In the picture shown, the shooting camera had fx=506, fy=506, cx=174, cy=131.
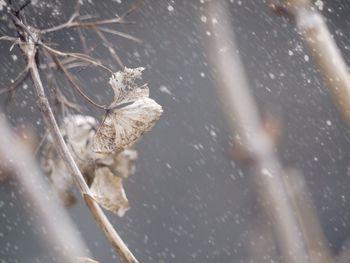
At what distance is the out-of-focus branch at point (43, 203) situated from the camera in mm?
1366

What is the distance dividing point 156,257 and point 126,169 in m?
0.65

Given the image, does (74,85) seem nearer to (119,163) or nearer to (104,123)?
(104,123)

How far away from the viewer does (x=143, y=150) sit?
136 centimetres

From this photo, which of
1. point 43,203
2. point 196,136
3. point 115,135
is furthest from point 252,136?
point 115,135

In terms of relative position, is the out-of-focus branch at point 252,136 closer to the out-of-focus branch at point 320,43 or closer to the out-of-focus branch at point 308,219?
the out-of-focus branch at point 308,219

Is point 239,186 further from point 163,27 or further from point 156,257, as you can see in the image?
point 163,27

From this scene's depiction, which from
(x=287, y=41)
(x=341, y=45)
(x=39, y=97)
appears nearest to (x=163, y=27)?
(x=287, y=41)

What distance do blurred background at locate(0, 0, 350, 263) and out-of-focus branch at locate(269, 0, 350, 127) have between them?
27 mm

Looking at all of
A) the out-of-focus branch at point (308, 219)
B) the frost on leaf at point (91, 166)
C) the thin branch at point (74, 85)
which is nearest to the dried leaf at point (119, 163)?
the frost on leaf at point (91, 166)

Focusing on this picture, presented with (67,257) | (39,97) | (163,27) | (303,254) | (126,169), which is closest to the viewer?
(39,97)

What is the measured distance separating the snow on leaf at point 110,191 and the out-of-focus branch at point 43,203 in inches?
28.1

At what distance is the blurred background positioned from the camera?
1.29 meters

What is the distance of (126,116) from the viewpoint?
1.85 ft

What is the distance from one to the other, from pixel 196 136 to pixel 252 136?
0.18m
